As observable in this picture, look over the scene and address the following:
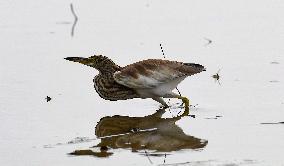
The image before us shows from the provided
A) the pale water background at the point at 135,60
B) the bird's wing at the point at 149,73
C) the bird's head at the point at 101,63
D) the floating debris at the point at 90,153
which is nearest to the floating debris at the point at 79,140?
the pale water background at the point at 135,60

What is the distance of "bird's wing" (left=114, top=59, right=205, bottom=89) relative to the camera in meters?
7.98

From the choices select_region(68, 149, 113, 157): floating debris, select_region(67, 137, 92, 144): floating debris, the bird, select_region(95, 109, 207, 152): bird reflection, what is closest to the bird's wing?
the bird

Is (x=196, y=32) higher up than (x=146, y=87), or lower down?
higher up

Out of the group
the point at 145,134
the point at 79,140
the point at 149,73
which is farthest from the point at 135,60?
the point at 79,140

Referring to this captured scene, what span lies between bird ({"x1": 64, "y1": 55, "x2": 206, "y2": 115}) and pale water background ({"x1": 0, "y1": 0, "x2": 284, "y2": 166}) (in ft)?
0.57

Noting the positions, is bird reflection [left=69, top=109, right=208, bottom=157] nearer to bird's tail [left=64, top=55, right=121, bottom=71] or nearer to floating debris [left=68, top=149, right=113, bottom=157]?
floating debris [left=68, top=149, right=113, bottom=157]

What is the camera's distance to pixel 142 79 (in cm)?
797

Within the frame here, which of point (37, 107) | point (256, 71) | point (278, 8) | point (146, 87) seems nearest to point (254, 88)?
point (256, 71)

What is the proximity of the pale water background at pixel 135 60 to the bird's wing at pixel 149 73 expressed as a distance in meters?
0.33

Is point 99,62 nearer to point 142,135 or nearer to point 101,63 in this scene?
point 101,63

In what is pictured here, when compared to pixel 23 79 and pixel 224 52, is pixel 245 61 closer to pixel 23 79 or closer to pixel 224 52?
pixel 224 52

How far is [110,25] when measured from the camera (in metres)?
→ 12.4

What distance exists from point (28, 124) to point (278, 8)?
23.3 feet

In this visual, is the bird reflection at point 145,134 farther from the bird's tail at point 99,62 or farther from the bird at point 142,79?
the bird's tail at point 99,62
